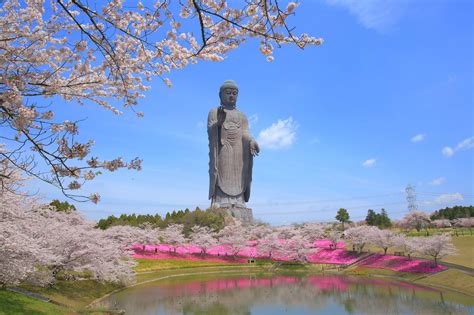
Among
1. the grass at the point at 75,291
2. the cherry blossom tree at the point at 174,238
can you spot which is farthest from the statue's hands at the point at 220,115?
the grass at the point at 75,291

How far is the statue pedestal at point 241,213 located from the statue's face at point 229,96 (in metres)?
15.8

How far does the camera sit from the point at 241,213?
52.3 m

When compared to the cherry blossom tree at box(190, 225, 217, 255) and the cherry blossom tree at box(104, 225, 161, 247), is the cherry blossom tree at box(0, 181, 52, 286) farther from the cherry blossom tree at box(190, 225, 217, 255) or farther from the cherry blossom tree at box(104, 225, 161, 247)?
the cherry blossom tree at box(190, 225, 217, 255)

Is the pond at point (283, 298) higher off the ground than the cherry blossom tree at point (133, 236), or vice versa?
the cherry blossom tree at point (133, 236)

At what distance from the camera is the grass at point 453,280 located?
25.1m

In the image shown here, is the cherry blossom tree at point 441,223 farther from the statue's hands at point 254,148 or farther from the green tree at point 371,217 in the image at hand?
the statue's hands at point 254,148

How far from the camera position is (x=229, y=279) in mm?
30875

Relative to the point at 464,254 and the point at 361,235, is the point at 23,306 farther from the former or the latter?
the point at 361,235

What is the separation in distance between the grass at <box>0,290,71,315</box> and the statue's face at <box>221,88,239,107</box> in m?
42.4

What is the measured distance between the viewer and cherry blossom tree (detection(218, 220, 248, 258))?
42.8 m

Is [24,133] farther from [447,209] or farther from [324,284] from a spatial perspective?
[447,209]

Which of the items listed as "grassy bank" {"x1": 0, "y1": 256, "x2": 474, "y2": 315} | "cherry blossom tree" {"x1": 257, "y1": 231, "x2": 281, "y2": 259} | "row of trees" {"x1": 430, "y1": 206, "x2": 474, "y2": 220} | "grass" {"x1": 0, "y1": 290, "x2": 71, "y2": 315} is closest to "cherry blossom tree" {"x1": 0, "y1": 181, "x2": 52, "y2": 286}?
"grass" {"x1": 0, "y1": 290, "x2": 71, "y2": 315}

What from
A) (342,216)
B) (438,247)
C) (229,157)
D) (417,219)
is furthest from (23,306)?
(342,216)

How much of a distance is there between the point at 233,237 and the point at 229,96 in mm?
22334
